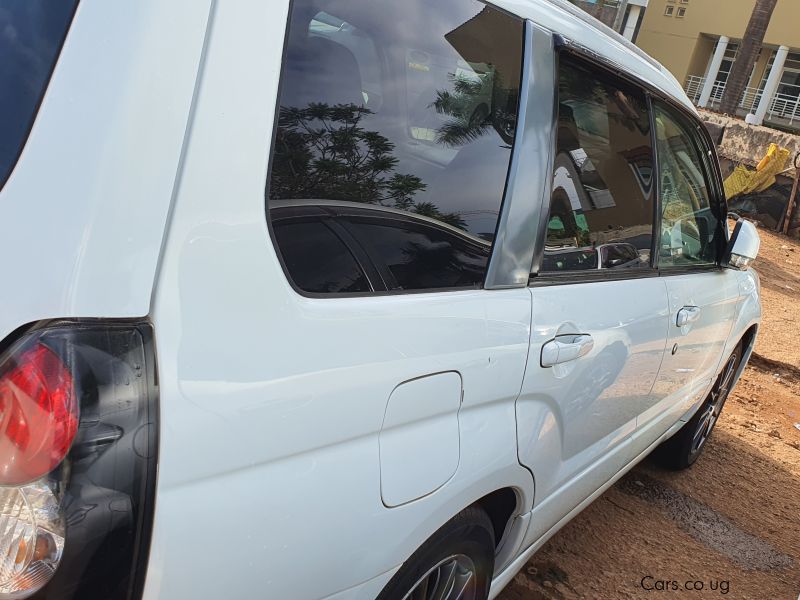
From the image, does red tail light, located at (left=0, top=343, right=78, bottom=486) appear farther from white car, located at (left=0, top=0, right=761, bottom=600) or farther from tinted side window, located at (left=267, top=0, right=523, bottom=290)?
tinted side window, located at (left=267, top=0, right=523, bottom=290)

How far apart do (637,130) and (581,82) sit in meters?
0.53

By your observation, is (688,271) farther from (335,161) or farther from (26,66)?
(26,66)

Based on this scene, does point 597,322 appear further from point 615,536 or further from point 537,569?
point 615,536

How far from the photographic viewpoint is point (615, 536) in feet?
11.0

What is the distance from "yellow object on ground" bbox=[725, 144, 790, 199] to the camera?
13.7m

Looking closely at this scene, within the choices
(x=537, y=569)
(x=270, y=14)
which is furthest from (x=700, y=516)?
(x=270, y=14)

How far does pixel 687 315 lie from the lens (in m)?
2.79

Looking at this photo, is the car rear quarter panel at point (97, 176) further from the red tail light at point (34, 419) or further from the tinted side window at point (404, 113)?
the tinted side window at point (404, 113)

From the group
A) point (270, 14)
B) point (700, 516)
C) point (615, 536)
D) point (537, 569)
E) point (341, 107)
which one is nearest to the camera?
point (270, 14)

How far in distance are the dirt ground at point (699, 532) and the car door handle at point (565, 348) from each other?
1258 mm

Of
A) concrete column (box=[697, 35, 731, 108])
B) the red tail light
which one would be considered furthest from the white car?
→ concrete column (box=[697, 35, 731, 108])

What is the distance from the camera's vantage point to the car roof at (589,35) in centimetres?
178

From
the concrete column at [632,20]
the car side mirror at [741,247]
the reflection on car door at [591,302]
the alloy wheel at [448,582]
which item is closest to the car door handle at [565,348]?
the reflection on car door at [591,302]

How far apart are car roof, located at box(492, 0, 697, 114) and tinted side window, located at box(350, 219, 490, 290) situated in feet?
1.92
